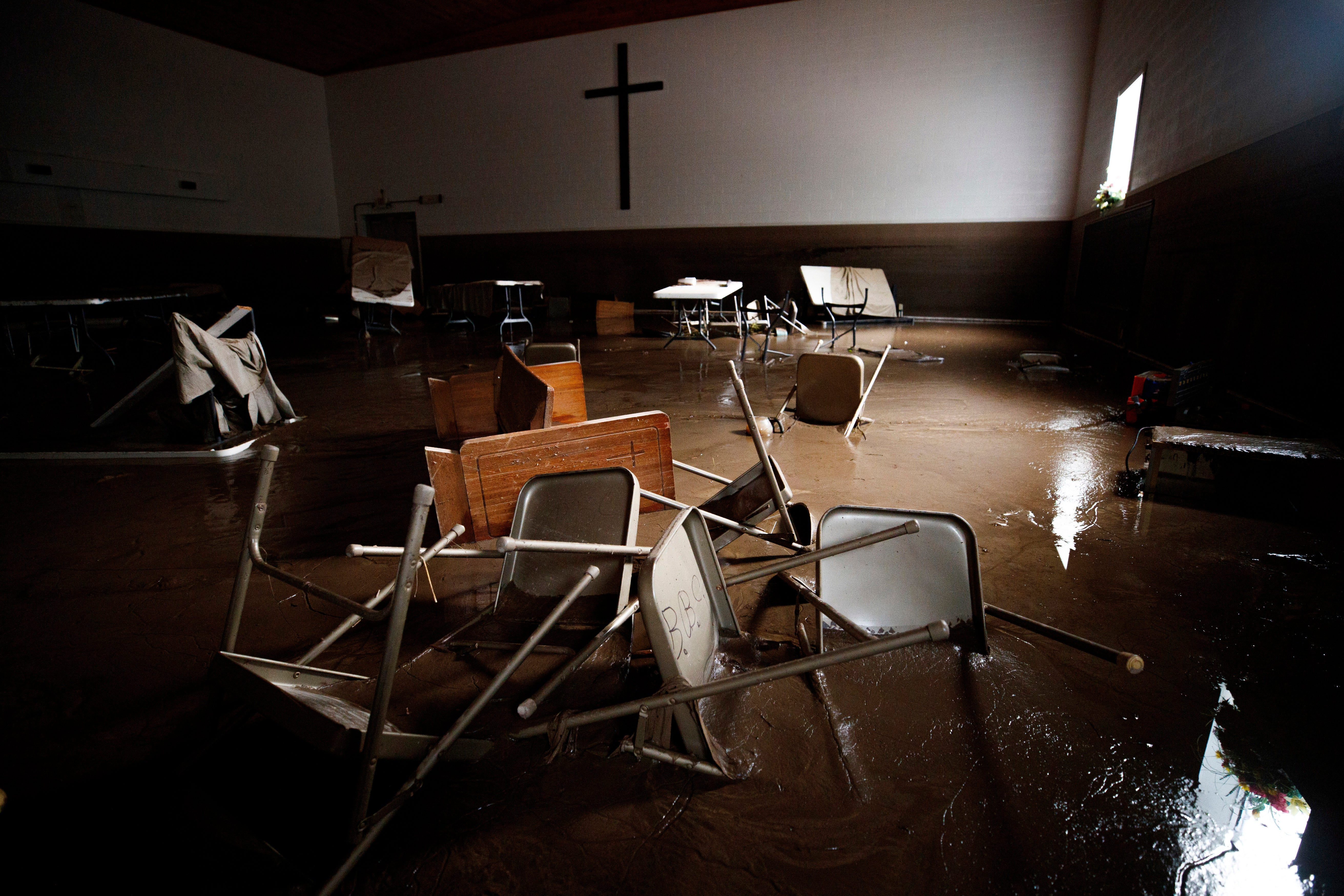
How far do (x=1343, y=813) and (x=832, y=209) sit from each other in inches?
467

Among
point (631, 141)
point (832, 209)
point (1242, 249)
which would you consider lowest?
point (1242, 249)

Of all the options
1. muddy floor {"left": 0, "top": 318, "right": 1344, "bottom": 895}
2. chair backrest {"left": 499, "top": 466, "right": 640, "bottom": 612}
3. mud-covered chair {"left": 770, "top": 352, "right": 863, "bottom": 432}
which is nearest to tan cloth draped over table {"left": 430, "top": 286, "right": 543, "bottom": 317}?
mud-covered chair {"left": 770, "top": 352, "right": 863, "bottom": 432}

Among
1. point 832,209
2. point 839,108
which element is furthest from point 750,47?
point 832,209

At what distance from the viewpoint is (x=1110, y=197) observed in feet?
27.1

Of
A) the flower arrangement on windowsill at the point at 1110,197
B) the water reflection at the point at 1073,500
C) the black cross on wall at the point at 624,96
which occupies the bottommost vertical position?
the water reflection at the point at 1073,500

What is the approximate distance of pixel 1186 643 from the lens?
1.97 metres

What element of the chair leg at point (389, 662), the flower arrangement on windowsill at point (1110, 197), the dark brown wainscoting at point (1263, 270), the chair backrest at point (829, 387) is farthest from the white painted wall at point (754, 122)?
the chair leg at point (389, 662)

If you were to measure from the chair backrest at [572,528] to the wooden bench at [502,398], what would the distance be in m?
0.90

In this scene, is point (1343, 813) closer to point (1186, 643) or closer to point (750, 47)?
point (1186, 643)

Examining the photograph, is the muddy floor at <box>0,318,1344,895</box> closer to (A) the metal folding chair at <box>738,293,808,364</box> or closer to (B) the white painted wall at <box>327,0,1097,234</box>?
(A) the metal folding chair at <box>738,293,808,364</box>

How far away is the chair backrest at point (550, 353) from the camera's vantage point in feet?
15.1

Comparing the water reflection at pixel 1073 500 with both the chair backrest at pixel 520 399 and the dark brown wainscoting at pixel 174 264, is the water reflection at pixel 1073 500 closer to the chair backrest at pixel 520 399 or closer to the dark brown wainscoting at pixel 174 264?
the chair backrest at pixel 520 399

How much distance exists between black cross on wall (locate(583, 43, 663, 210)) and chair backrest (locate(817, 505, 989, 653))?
487 inches

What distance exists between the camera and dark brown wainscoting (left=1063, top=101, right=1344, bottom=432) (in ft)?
12.0
